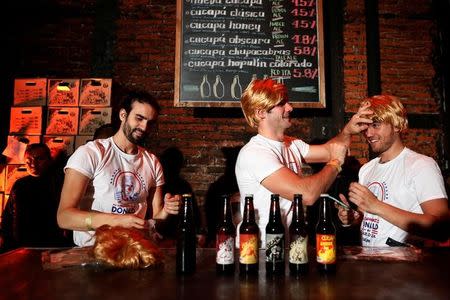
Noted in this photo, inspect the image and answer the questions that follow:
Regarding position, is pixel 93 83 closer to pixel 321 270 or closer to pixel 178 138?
pixel 178 138

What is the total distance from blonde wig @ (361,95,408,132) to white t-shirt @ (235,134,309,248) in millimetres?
646

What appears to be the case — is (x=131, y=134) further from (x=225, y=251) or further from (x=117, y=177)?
(x=225, y=251)

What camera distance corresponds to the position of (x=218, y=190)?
413 centimetres

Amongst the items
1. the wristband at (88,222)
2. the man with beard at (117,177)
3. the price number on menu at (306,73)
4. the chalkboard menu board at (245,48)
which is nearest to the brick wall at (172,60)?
the chalkboard menu board at (245,48)

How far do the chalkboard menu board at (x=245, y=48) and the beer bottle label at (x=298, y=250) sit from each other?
2513mm

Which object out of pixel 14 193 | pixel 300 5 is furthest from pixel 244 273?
pixel 300 5

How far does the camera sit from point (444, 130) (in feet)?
14.0

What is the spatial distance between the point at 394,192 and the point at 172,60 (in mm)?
2867

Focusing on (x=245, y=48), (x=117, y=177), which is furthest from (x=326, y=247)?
(x=245, y=48)


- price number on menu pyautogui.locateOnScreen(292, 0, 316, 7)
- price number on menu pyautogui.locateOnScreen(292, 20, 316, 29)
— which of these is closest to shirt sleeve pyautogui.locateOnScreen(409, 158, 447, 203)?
price number on menu pyautogui.locateOnScreen(292, 20, 316, 29)

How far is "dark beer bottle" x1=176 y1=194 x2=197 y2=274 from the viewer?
156cm

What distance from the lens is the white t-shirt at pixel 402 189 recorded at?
2150mm

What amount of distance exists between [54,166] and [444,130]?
14.1 feet

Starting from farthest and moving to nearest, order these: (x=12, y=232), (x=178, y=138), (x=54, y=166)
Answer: (x=178, y=138), (x=54, y=166), (x=12, y=232)
